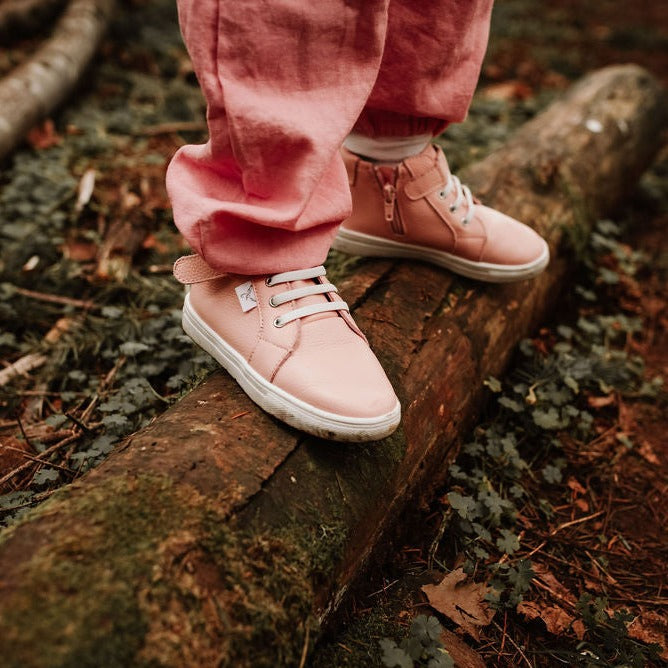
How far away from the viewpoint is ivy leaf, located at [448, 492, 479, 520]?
5.44 feet

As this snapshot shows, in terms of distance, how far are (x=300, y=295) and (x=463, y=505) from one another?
763 millimetres

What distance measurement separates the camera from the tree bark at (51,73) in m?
3.34

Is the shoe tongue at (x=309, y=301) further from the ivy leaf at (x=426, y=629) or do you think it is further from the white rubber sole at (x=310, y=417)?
the ivy leaf at (x=426, y=629)

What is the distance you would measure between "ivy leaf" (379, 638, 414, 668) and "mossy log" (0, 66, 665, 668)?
0.14 m

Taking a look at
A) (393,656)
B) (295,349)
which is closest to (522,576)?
(393,656)

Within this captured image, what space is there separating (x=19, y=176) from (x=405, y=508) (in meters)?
2.61

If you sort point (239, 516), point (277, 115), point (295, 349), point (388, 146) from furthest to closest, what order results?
point (388, 146), point (295, 349), point (277, 115), point (239, 516)

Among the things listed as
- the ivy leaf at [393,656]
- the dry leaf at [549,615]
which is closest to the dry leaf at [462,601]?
the dry leaf at [549,615]

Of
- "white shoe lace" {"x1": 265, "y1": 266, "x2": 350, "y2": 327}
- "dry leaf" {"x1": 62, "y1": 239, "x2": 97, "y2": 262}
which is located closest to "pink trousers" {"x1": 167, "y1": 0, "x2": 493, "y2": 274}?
"white shoe lace" {"x1": 265, "y1": 266, "x2": 350, "y2": 327}

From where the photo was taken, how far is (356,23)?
130 centimetres

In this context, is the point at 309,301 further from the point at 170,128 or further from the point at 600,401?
the point at 170,128

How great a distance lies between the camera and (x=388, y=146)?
1870mm

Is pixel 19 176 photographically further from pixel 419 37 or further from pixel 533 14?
pixel 533 14

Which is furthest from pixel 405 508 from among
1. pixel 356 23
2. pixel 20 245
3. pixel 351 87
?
pixel 20 245
